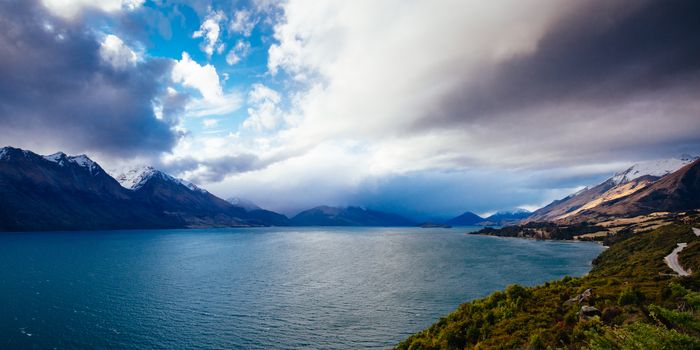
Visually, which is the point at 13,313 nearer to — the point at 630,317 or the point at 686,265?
the point at 630,317

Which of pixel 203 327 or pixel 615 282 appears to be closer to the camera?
pixel 615 282

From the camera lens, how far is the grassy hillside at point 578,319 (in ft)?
91.6

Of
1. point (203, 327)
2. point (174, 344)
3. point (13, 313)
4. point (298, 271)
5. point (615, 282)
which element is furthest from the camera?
point (298, 271)

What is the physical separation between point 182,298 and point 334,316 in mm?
50862

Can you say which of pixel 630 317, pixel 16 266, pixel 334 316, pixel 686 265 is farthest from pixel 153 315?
pixel 686 265

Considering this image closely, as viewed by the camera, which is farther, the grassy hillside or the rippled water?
the rippled water

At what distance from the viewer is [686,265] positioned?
8950 centimetres

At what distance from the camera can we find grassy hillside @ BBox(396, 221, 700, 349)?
91.6ft

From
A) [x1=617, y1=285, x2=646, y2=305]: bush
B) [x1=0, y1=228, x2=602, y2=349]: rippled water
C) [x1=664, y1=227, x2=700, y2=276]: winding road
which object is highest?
[x1=617, y1=285, x2=646, y2=305]: bush

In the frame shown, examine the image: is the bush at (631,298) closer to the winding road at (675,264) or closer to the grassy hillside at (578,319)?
the grassy hillside at (578,319)

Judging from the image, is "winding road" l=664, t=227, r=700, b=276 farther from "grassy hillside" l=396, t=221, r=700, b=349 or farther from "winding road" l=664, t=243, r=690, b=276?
"grassy hillside" l=396, t=221, r=700, b=349

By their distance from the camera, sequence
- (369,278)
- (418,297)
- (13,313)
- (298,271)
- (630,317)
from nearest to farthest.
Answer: (630,317) → (13,313) → (418,297) → (369,278) → (298,271)

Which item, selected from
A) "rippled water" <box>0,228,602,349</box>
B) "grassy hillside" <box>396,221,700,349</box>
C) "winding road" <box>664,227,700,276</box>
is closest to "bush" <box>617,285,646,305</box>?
"grassy hillside" <box>396,221,700,349</box>

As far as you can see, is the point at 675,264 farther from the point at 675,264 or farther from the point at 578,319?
the point at 578,319
